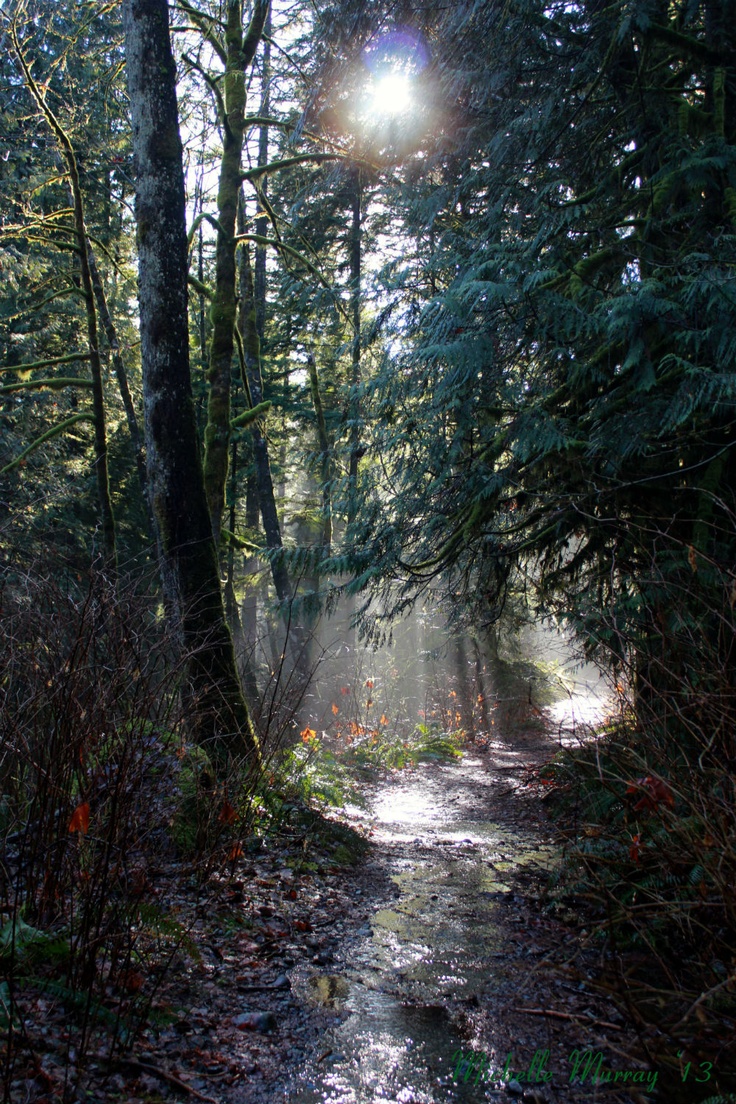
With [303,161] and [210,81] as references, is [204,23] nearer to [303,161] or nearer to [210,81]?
[210,81]

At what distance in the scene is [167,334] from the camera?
564cm

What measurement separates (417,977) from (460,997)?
29cm

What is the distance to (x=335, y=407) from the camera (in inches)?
639

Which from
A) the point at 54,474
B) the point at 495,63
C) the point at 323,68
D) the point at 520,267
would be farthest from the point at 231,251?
the point at 54,474

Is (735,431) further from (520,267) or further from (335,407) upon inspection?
(335,407)

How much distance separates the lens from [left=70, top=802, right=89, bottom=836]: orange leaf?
2291 mm

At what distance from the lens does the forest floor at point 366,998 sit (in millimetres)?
2270

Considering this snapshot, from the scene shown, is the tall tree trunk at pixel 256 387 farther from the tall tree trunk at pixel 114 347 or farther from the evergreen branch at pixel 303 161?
the evergreen branch at pixel 303 161

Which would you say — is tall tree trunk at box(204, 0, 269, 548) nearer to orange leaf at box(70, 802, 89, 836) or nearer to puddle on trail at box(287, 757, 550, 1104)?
puddle on trail at box(287, 757, 550, 1104)

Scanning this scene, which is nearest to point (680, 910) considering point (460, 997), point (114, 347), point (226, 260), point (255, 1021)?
point (460, 997)

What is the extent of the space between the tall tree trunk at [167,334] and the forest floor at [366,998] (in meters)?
1.68

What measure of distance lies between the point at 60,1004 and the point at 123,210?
14.6m

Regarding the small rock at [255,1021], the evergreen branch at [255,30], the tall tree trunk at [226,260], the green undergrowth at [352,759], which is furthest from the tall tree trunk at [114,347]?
the small rock at [255,1021]

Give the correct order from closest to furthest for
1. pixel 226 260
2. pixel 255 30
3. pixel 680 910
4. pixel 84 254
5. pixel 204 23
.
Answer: pixel 680 910 → pixel 226 260 → pixel 255 30 → pixel 204 23 → pixel 84 254
